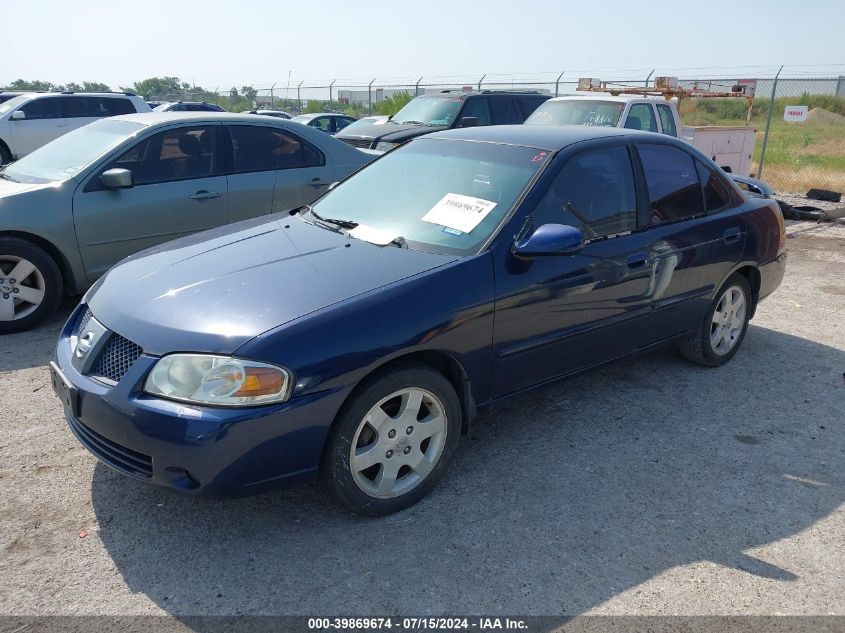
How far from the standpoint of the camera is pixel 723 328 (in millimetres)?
5078

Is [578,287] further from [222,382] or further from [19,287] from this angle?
[19,287]

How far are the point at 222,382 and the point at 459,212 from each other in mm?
1556

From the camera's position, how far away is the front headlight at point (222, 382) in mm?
2762

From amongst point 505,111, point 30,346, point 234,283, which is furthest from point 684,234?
point 505,111

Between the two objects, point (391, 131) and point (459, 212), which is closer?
point (459, 212)

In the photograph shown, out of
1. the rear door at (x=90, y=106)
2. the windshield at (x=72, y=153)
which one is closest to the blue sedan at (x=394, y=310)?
the windshield at (x=72, y=153)

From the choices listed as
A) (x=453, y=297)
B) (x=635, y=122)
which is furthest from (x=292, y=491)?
(x=635, y=122)

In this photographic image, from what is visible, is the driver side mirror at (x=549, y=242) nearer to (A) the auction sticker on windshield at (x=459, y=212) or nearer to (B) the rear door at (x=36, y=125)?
(A) the auction sticker on windshield at (x=459, y=212)

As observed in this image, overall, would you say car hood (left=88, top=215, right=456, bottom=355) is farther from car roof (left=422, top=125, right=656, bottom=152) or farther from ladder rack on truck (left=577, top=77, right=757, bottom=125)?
ladder rack on truck (left=577, top=77, right=757, bottom=125)

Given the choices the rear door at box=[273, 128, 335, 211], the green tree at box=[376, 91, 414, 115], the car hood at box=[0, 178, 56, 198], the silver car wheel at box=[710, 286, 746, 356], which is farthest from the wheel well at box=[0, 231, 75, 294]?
the green tree at box=[376, 91, 414, 115]

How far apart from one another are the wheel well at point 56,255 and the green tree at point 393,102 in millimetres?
23467

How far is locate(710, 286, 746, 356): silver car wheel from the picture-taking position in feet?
16.4

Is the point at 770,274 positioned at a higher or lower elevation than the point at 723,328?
higher

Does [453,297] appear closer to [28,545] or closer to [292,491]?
[292,491]
